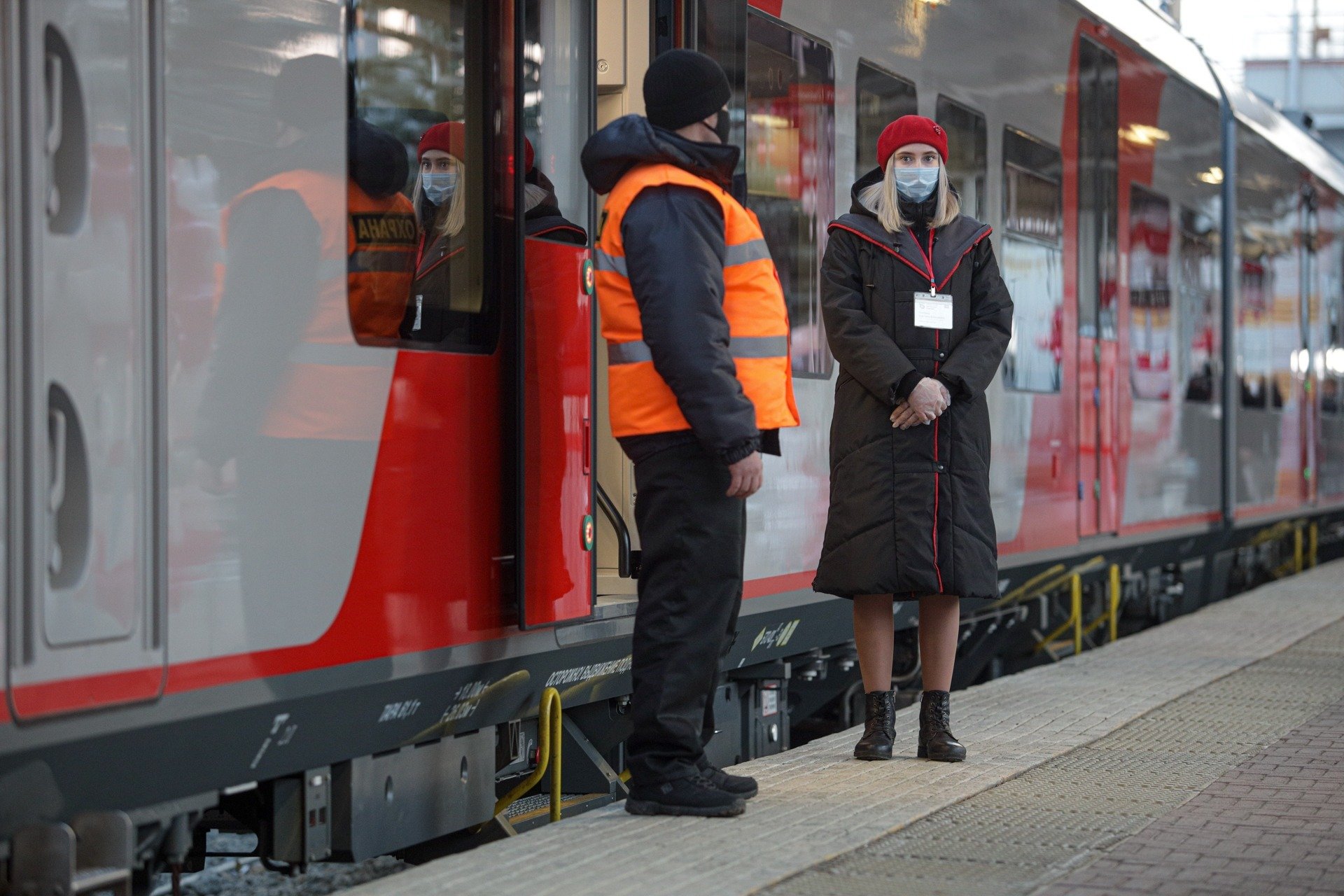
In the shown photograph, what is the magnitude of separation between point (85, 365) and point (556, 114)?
6.26ft

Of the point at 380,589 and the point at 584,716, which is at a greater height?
the point at 380,589

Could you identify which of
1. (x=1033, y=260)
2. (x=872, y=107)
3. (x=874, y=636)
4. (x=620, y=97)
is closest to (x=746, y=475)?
(x=874, y=636)

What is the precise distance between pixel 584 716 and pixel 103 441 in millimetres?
2322

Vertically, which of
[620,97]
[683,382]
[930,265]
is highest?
[620,97]

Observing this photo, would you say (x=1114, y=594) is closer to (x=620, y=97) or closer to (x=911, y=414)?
(x=911, y=414)

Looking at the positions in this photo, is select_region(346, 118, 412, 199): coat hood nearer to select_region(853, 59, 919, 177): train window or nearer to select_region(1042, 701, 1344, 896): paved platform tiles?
select_region(1042, 701, 1344, 896): paved platform tiles

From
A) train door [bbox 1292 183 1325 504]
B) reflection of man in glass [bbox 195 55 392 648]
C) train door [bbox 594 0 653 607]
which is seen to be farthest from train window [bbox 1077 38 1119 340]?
train door [bbox 1292 183 1325 504]

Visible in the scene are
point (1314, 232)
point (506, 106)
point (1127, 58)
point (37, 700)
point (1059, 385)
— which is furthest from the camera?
point (1314, 232)

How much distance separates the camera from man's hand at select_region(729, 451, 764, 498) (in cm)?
420

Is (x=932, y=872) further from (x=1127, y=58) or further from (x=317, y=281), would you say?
(x=1127, y=58)

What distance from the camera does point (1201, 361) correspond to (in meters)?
11.7

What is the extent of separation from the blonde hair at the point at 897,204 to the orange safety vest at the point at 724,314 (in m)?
0.90

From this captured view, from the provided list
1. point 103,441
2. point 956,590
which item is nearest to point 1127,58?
point 956,590

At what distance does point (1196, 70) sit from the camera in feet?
38.8
